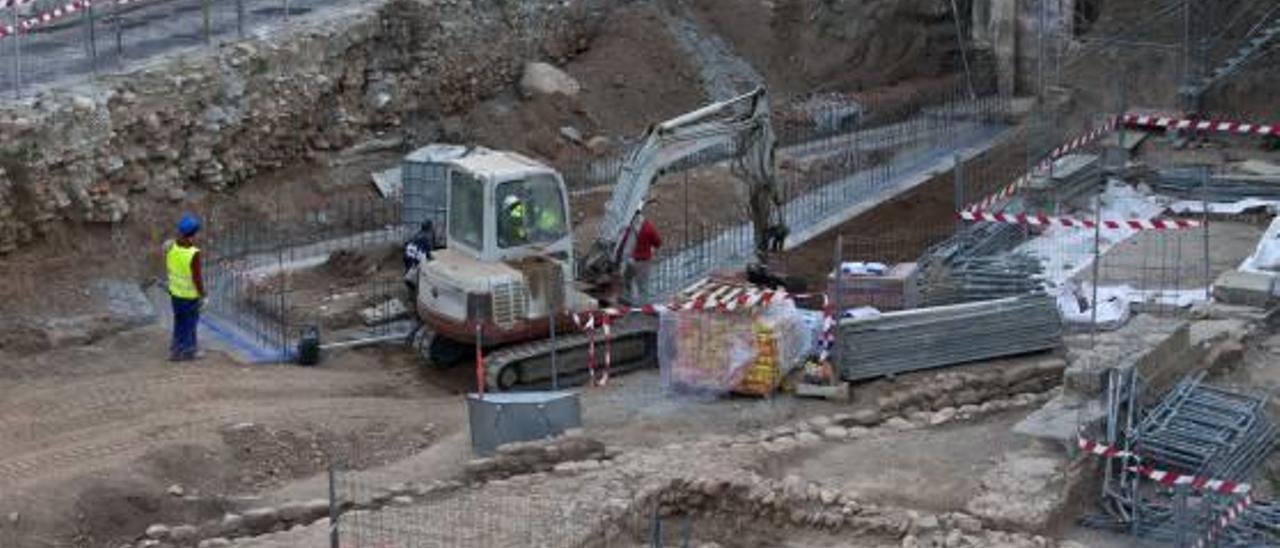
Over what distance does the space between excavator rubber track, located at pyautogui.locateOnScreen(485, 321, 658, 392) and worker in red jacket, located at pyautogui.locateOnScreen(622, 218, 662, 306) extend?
858mm

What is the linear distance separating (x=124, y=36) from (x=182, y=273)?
23.5ft

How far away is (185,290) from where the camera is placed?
63.4ft

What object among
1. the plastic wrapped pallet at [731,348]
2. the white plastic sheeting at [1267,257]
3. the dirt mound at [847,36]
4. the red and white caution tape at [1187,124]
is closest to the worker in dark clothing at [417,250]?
the plastic wrapped pallet at [731,348]

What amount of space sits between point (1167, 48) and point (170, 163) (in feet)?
44.7

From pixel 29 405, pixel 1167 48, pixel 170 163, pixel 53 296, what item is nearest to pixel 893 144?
pixel 1167 48

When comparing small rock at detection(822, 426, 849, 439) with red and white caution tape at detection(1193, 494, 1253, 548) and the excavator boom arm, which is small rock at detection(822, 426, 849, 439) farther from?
the excavator boom arm

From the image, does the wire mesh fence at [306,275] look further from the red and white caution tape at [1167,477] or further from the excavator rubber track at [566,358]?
the red and white caution tape at [1167,477]

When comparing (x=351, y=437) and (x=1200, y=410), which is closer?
(x=1200, y=410)

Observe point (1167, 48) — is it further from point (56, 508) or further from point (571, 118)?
point (56, 508)

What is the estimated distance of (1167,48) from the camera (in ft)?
91.4

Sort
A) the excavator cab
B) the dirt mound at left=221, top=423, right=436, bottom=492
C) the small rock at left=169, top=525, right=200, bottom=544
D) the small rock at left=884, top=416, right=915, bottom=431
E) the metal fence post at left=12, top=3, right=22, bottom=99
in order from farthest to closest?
1. the metal fence post at left=12, top=3, right=22, bottom=99
2. the excavator cab
3. the small rock at left=884, top=416, right=915, bottom=431
4. the dirt mound at left=221, top=423, right=436, bottom=492
5. the small rock at left=169, top=525, right=200, bottom=544

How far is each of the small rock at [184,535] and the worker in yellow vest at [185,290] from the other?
4654 millimetres

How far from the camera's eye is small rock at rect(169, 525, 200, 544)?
48.9ft

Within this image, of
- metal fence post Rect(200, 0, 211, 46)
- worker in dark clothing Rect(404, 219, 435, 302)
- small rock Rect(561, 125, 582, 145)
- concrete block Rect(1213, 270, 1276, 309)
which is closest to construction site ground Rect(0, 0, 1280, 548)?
concrete block Rect(1213, 270, 1276, 309)
